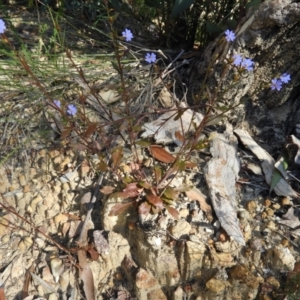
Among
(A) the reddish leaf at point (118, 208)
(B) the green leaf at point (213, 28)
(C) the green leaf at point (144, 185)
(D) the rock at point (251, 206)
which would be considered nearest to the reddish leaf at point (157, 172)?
(C) the green leaf at point (144, 185)

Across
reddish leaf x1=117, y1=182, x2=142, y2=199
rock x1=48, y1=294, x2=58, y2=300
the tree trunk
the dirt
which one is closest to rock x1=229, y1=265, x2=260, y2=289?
the dirt

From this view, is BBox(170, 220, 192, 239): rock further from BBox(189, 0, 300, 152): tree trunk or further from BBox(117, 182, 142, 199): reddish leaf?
BBox(189, 0, 300, 152): tree trunk

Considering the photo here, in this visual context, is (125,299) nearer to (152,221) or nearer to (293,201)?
(152,221)

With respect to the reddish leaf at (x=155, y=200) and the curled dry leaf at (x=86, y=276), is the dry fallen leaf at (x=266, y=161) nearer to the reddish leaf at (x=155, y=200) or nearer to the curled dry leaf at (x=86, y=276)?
the reddish leaf at (x=155, y=200)

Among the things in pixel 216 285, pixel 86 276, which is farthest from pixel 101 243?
pixel 216 285

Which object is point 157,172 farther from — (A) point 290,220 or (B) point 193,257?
(A) point 290,220

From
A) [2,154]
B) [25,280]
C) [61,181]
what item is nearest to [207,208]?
[61,181]
